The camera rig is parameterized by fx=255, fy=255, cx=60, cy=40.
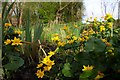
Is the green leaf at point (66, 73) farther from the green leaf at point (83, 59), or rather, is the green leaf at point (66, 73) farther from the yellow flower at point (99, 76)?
the yellow flower at point (99, 76)

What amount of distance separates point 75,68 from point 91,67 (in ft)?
0.56

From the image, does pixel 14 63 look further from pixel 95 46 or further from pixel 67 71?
pixel 95 46

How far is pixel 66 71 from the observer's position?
128 cm

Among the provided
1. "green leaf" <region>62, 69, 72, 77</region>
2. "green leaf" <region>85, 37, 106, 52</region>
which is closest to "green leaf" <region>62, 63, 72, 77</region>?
"green leaf" <region>62, 69, 72, 77</region>

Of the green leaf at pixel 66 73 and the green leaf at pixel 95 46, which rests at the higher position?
the green leaf at pixel 95 46

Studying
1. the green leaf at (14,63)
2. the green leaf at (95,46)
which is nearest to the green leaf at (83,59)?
the green leaf at (95,46)

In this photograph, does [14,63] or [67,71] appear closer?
[67,71]

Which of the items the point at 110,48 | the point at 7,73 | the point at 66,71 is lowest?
the point at 7,73

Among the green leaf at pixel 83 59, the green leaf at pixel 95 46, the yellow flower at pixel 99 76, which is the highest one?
the green leaf at pixel 95 46

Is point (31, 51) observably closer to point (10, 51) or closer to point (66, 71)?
point (10, 51)

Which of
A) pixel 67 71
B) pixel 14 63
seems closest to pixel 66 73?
pixel 67 71

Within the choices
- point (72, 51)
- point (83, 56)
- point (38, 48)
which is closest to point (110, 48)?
point (83, 56)

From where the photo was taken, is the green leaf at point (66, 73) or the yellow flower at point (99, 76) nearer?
the yellow flower at point (99, 76)

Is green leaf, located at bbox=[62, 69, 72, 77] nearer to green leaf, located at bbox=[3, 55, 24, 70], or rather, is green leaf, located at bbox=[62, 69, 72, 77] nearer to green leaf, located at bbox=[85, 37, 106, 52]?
green leaf, located at bbox=[85, 37, 106, 52]
